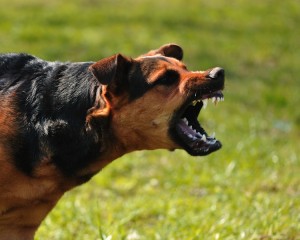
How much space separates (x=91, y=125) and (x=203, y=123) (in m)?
6.41

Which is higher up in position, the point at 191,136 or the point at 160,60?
the point at 160,60

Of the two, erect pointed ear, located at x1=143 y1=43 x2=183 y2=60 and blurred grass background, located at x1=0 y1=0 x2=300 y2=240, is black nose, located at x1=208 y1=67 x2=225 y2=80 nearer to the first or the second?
erect pointed ear, located at x1=143 y1=43 x2=183 y2=60

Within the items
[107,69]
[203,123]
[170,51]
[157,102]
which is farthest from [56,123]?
[203,123]

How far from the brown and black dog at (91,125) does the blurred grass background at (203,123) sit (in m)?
0.82

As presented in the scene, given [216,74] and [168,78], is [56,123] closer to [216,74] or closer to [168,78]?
[168,78]

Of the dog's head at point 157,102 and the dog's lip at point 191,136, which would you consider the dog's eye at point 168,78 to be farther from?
the dog's lip at point 191,136

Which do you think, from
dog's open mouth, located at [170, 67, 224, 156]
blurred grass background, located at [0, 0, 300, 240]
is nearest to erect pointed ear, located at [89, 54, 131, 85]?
dog's open mouth, located at [170, 67, 224, 156]

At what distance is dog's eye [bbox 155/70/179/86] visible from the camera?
4961 millimetres

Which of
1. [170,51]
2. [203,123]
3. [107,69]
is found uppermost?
[107,69]

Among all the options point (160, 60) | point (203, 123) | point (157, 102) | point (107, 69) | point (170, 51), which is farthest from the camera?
point (203, 123)

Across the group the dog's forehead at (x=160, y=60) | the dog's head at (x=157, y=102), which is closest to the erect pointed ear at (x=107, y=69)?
the dog's head at (x=157, y=102)

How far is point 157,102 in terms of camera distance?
16.2ft

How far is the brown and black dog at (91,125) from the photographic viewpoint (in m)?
4.92

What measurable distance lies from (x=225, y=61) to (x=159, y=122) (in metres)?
10.6
